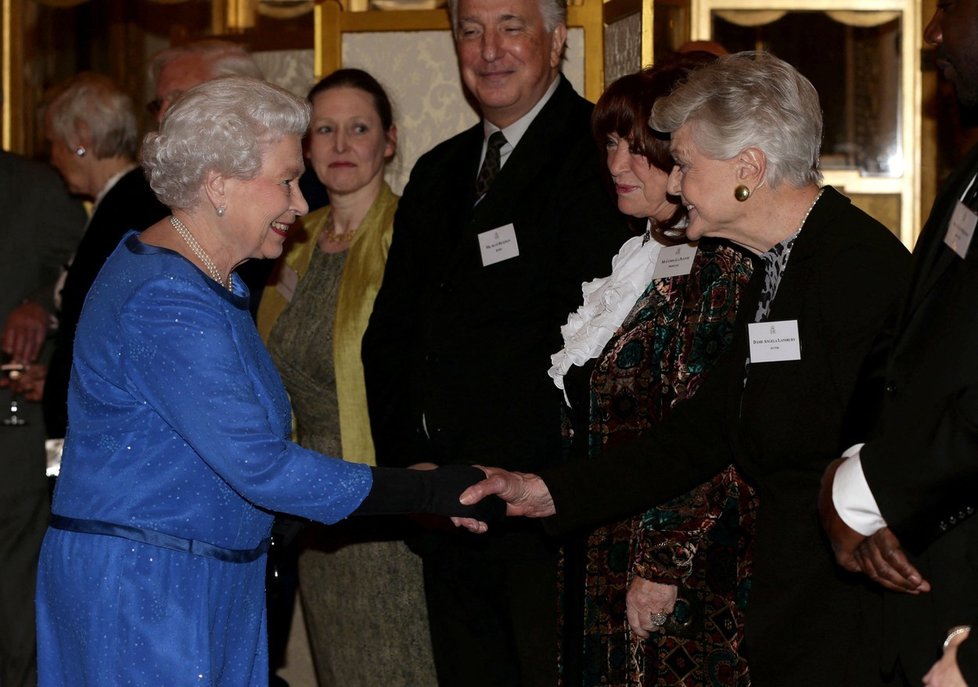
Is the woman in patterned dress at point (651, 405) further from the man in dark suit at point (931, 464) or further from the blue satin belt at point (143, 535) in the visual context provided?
the blue satin belt at point (143, 535)

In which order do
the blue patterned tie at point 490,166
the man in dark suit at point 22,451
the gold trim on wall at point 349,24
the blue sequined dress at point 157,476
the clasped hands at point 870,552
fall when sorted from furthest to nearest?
the man in dark suit at point 22,451 → the gold trim on wall at point 349,24 → the blue patterned tie at point 490,166 → the blue sequined dress at point 157,476 → the clasped hands at point 870,552

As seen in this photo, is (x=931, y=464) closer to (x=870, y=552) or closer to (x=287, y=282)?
(x=870, y=552)

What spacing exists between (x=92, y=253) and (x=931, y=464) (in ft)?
8.67

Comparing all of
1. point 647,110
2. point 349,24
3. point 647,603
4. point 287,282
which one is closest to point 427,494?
point 647,603

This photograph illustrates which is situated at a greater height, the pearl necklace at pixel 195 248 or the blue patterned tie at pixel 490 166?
the blue patterned tie at pixel 490 166

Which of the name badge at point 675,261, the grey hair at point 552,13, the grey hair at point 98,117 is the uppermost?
the grey hair at point 552,13

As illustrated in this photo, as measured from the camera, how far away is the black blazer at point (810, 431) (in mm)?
2398

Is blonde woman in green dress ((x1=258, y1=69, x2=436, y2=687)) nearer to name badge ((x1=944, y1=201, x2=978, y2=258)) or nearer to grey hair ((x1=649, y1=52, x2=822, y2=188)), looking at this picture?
grey hair ((x1=649, y1=52, x2=822, y2=188))

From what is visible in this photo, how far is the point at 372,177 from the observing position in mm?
4031

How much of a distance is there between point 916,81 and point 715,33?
76 centimetres

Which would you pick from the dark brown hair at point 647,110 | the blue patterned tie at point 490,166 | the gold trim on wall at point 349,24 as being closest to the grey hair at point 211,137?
the dark brown hair at point 647,110

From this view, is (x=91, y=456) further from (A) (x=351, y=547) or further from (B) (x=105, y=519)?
(A) (x=351, y=547)

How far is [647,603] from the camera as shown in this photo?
2768 millimetres

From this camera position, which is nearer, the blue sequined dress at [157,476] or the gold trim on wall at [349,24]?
A: the blue sequined dress at [157,476]
